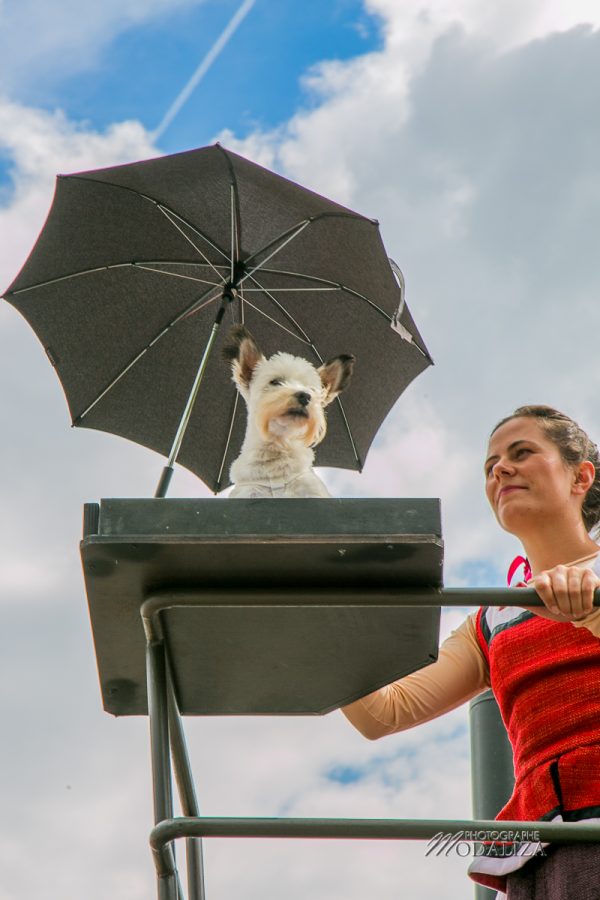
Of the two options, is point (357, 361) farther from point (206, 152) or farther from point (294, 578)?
point (294, 578)

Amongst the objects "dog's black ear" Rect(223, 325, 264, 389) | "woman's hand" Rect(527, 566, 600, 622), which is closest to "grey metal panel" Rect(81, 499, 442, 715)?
"woman's hand" Rect(527, 566, 600, 622)

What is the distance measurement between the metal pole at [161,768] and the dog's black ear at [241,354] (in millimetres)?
2376

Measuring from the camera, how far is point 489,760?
13.3 feet

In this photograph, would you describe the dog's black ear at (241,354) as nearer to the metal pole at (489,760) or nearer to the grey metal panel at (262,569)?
the metal pole at (489,760)

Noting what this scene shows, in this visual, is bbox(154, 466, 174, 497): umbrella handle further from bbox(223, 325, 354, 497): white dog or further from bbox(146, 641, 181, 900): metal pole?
bbox(146, 641, 181, 900): metal pole

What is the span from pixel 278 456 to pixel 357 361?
1046 millimetres

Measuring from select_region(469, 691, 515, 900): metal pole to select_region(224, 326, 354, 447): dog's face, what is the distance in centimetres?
124

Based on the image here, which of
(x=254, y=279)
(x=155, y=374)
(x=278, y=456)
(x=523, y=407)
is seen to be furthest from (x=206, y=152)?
(x=523, y=407)

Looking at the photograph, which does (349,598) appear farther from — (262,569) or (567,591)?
(567,591)

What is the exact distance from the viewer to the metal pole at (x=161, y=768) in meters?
1.99

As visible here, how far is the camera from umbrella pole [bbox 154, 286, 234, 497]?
4.16 metres

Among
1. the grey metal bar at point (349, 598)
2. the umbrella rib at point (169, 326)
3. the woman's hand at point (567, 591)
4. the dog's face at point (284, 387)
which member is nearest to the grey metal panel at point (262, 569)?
the grey metal bar at point (349, 598)

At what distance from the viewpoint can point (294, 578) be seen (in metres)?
2.19

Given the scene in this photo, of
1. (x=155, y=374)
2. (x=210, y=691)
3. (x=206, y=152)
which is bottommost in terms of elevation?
(x=210, y=691)
